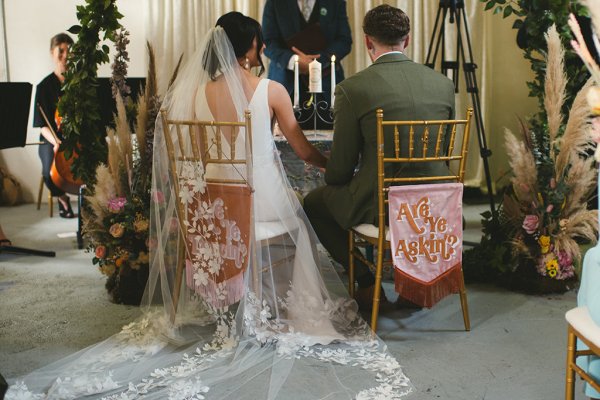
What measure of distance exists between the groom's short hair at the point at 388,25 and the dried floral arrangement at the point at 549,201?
2.34 ft

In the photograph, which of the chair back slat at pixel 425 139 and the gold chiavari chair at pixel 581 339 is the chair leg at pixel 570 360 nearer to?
the gold chiavari chair at pixel 581 339

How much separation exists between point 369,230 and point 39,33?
392 cm

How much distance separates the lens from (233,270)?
2598mm

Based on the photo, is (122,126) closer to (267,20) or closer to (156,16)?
(267,20)

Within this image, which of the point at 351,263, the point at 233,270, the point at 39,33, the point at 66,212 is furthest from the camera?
the point at 39,33

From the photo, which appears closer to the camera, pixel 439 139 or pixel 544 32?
pixel 439 139

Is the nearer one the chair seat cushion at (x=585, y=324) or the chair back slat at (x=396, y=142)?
the chair seat cushion at (x=585, y=324)

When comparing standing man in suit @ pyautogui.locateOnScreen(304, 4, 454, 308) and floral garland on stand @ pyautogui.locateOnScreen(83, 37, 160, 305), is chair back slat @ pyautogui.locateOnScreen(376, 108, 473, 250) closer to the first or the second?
standing man in suit @ pyautogui.locateOnScreen(304, 4, 454, 308)

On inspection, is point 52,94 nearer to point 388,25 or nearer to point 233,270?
point 233,270

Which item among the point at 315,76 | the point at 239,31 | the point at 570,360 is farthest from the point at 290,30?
the point at 570,360

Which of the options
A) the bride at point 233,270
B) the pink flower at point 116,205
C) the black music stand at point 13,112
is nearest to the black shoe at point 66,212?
the black music stand at point 13,112

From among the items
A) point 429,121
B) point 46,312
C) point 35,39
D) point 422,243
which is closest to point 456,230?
point 422,243

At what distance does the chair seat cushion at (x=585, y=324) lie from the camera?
5.19 ft

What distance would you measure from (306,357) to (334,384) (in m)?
0.23
